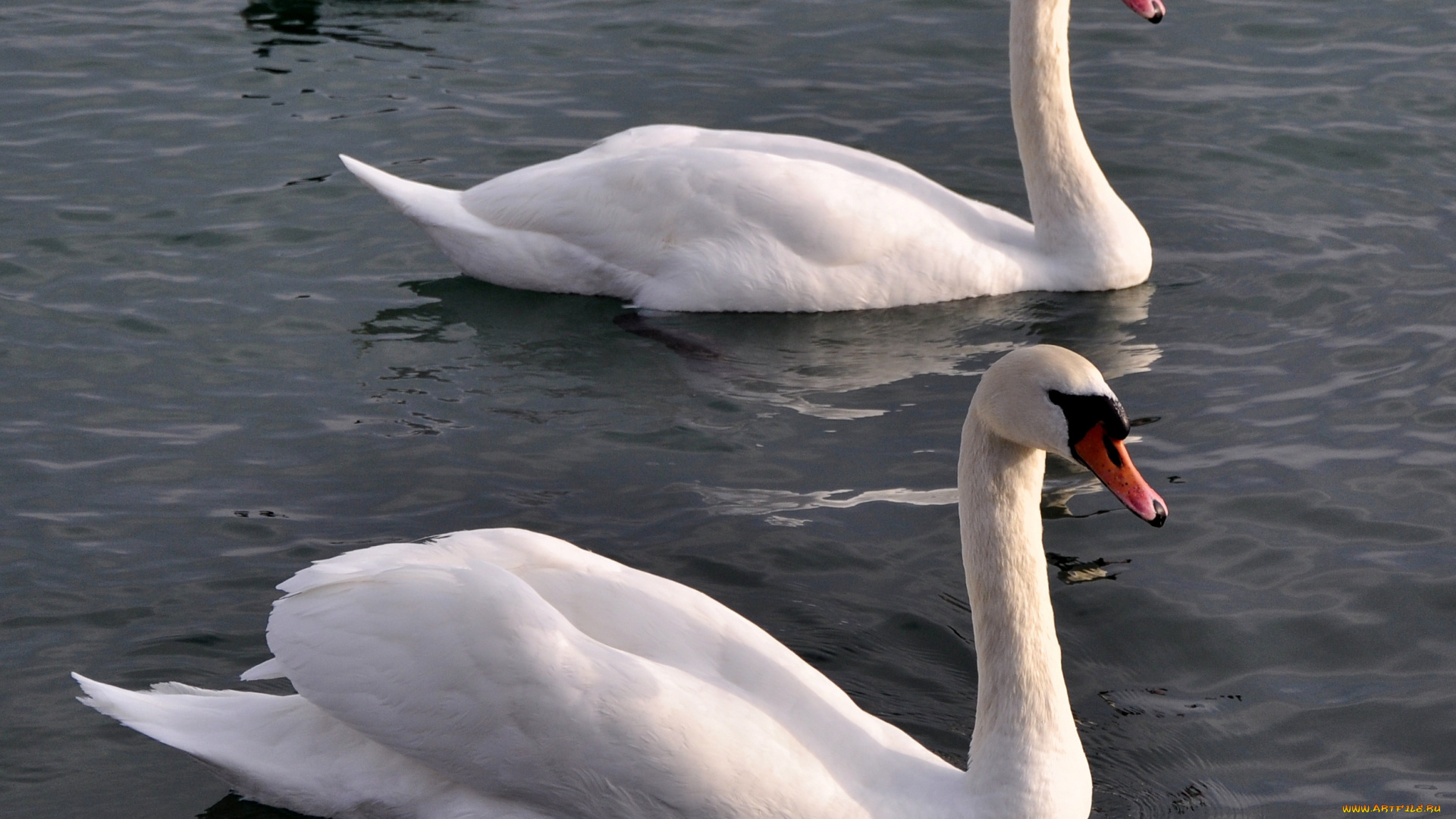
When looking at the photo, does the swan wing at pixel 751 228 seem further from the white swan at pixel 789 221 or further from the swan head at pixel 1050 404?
the swan head at pixel 1050 404

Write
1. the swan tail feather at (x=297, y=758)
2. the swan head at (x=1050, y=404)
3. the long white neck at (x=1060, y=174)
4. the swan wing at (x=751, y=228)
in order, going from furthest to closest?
the long white neck at (x=1060, y=174), the swan wing at (x=751, y=228), the swan tail feather at (x=297, y=758), the swan head at (x=1050, y=404)

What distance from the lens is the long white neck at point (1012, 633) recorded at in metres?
4.70

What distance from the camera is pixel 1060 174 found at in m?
9.05

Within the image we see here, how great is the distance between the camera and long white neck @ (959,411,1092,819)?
470cm

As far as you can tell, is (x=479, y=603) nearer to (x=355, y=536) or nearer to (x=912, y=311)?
(x=355, y=536)

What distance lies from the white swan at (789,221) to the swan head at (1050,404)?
12.5 ft

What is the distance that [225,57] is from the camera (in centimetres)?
1174

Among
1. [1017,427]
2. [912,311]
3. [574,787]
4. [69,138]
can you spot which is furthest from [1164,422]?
[69,138]

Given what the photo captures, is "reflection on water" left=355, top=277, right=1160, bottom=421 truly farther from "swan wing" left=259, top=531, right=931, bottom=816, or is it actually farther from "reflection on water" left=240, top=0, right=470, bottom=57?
"reflection on water" left=240, top=0, right=470, bottom=57

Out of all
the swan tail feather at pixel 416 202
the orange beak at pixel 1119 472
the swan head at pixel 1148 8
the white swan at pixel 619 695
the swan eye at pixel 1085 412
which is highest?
the swan head at pixel 1148 8

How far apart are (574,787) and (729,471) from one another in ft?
9.12

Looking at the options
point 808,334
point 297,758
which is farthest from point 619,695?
point 808,334

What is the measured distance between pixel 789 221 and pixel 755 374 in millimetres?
820

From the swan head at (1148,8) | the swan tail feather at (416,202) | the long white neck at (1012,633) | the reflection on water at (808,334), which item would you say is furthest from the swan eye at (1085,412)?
the swan head at (1148,8)
